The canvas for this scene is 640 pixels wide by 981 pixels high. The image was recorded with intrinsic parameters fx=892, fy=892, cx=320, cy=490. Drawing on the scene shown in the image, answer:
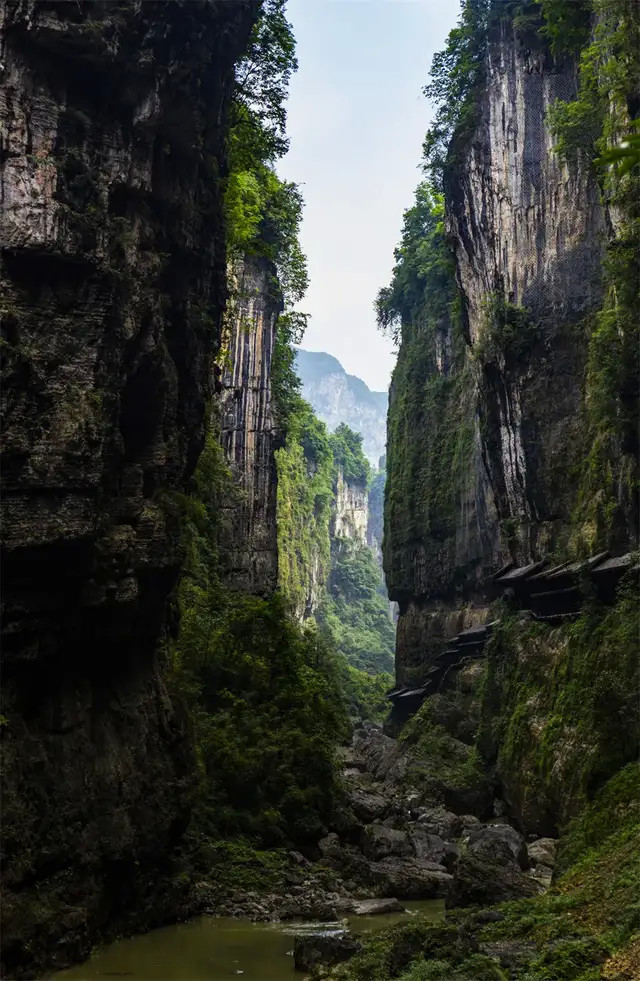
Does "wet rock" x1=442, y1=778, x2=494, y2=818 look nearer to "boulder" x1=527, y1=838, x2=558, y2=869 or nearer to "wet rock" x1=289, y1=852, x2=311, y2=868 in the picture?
"boulder" x1=527, y1=838, x2=558, y2=869

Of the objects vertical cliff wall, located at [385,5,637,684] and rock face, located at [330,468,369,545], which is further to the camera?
rock face, located at [330,468,369,545]

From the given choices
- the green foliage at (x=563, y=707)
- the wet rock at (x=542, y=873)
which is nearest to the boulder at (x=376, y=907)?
the wet rock at (x=542, y=873)

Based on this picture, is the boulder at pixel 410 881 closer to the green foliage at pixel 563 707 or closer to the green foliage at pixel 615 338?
the green foliage at pixel 563 707

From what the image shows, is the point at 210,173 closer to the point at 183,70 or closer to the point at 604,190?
the point at 183,70

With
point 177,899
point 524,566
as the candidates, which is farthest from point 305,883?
point 524,566

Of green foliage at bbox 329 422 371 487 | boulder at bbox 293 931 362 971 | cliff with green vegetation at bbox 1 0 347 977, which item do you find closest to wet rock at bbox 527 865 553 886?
cliff with green vegetation at bbox 1 0 347 977

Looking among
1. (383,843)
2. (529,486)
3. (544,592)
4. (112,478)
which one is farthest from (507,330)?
(112,478)

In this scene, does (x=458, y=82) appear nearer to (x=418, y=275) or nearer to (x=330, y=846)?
(x=418, y=275)
